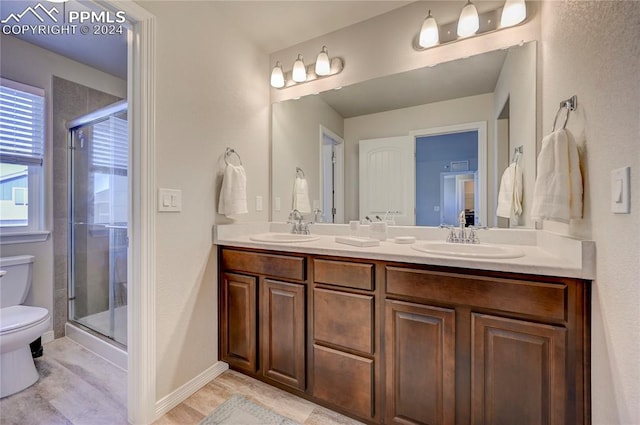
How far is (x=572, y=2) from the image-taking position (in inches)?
40.3

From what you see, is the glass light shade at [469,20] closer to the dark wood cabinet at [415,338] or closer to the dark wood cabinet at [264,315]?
the dark wood cabinet at [415,338]

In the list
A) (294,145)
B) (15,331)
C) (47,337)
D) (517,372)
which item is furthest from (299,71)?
(47,337)

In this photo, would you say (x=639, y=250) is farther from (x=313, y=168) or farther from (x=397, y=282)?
(x=313, y=168)

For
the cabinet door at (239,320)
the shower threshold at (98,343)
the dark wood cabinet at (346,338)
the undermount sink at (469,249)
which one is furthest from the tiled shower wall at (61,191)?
the undermount sink at (469,249)

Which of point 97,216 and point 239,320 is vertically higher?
point 97,216

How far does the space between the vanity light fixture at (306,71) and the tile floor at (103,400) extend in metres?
2.15

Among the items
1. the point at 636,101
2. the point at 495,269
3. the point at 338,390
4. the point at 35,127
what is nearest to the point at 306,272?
the point at 338,390

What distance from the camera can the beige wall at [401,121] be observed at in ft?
5.27

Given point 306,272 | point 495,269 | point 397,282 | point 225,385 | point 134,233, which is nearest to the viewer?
point 495,269

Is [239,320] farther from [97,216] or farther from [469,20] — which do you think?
[469,20]

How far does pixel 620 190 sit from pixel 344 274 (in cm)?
100

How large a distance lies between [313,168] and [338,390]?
1.51m

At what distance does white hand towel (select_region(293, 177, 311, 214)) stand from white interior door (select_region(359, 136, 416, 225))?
46cm

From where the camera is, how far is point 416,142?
1.78 m
